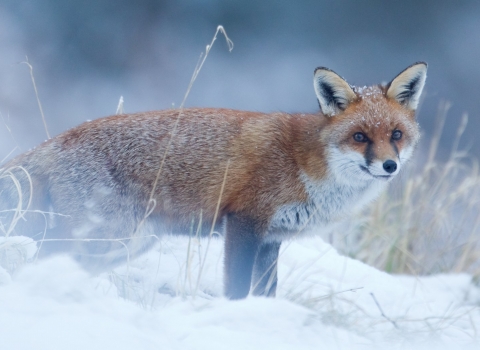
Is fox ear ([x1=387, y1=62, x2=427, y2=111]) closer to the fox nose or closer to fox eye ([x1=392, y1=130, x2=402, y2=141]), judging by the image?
fox eye ([x1=392, y1=130, x2=402, y2=141])

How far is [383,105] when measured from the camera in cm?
323

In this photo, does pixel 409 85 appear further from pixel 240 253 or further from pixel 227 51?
pixel 227 51

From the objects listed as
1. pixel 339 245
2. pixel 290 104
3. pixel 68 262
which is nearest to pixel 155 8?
pixel 290 104

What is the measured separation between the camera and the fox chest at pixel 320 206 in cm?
315

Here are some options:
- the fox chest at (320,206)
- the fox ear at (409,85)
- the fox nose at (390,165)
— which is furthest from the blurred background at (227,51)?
the fox nose at (390,165)

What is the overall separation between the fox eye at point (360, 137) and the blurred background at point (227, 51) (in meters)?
6.34

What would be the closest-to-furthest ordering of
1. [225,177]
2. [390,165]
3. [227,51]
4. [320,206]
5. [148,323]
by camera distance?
[148,323]
[390,165]
[225,177]
[320,206]
[227,51]

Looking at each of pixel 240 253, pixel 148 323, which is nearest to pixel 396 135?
pixel 240 253

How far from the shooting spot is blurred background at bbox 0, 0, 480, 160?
32.0ft

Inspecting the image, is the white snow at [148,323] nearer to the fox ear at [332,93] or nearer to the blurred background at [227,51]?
the fox ear at [332,93]

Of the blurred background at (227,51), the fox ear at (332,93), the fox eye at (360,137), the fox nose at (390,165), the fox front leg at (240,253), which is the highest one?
the blurred background at (227,51)

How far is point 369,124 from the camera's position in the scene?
3105mm

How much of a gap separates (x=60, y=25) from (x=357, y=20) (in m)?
5.64

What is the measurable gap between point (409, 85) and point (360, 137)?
1.61 feet
